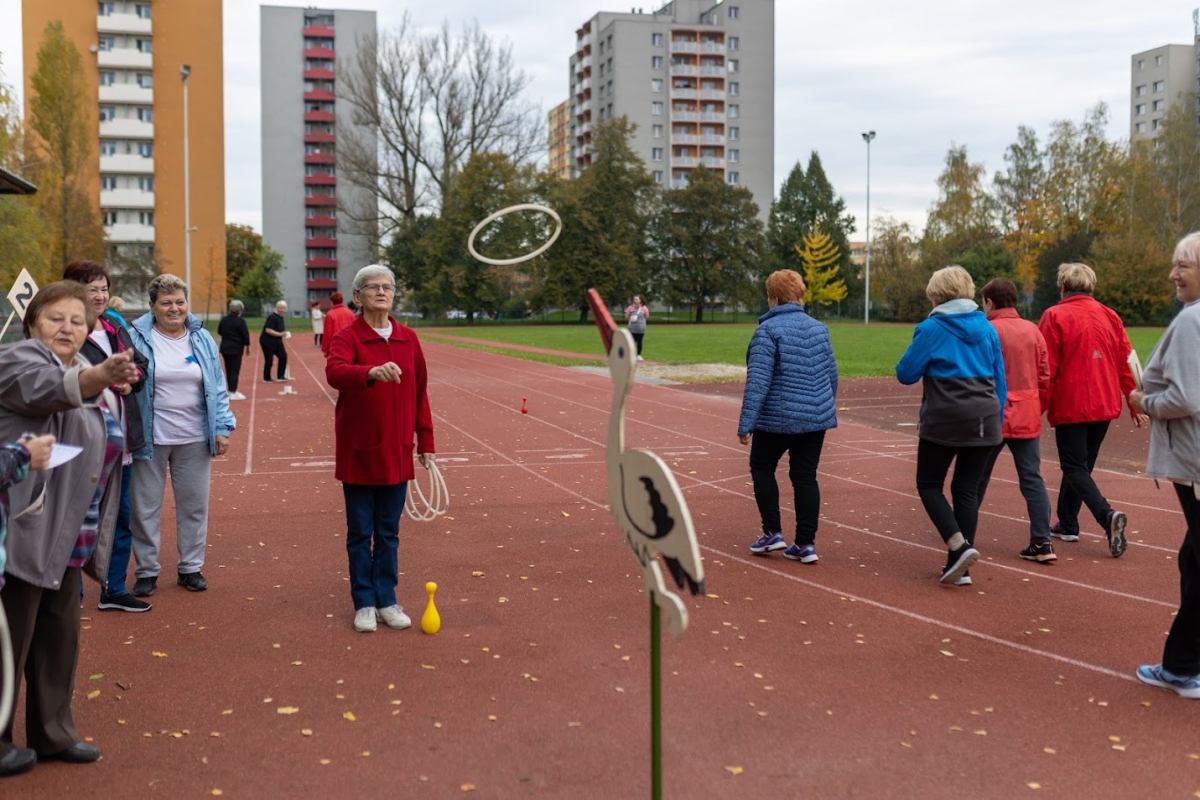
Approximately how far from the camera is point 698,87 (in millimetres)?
117562

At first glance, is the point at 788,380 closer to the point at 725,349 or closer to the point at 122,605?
the point at 122,605

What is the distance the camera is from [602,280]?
259ft

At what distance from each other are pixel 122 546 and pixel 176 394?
977mm

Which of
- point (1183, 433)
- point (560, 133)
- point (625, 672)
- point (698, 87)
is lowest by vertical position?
point (625, 672)

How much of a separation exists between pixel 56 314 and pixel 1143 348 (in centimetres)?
3763

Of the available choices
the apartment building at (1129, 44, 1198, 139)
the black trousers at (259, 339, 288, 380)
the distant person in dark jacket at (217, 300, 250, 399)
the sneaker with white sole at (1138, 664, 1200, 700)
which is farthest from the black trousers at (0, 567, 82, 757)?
the apartment building at (1129, 44, 1198, 139)

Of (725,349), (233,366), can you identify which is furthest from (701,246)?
(233,366)

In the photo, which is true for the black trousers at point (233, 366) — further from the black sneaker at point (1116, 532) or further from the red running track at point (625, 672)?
the black sneaker at point (1116, 532)

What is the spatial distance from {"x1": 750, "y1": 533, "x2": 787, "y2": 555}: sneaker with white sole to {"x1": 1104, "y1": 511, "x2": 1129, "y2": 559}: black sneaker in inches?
90.6

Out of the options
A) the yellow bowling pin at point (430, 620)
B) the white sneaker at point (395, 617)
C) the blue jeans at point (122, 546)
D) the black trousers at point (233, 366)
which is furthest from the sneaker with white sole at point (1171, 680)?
the black trousers at point (233, 366)

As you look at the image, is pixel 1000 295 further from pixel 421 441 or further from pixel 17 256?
pixel 17 256

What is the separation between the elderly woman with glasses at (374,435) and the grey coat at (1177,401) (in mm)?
3657

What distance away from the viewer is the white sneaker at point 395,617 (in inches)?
244

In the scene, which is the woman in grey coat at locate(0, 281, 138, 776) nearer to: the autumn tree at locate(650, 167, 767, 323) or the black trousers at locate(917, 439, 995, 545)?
the black trousers at locate(917, 439, 995, 545)
